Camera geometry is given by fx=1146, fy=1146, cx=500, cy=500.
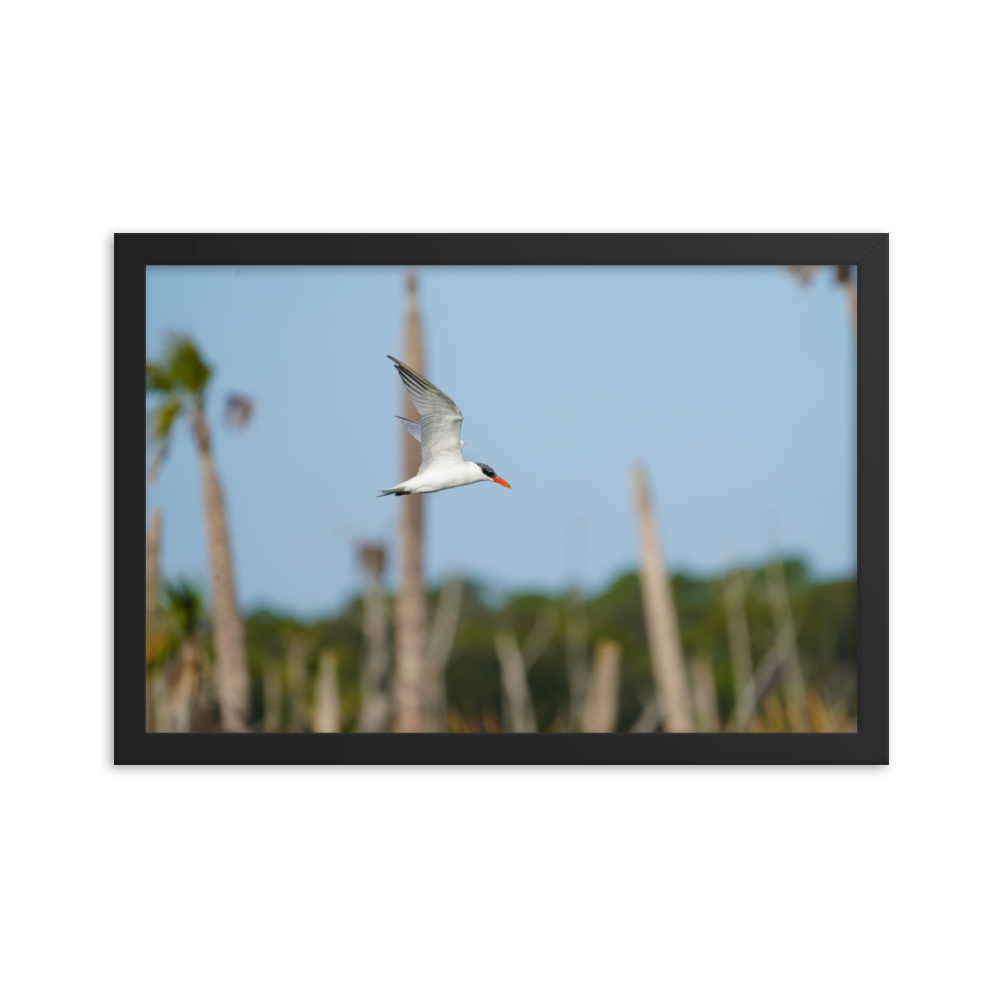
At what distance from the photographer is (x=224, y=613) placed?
8.41 metres

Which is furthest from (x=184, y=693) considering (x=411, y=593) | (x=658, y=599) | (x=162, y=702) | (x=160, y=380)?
(x=658, y=599)

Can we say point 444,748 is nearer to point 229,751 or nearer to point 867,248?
point 229,751

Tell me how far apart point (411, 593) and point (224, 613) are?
1.83m

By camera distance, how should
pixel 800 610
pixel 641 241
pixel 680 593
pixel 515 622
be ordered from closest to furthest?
pixel 641 241
pixel 800 610
pixel 680 593
pixel 515 622

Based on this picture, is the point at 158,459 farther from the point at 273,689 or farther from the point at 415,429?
the point at 273,689

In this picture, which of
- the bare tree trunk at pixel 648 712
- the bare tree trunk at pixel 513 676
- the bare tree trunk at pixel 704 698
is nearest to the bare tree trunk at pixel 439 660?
the bare tree trunk at pixel 513 676

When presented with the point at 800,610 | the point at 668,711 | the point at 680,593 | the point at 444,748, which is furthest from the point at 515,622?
the point at 444,748

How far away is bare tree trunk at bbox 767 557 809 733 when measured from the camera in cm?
775

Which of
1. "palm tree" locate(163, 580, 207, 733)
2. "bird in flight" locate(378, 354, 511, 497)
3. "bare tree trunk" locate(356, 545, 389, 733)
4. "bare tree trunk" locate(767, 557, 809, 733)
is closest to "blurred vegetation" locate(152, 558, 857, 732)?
"bare tree trunk" locate(767, 557, 809, 733)

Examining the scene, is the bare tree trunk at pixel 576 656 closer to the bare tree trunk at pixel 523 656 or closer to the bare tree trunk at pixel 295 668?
the bare tree trunk at pixel 523 656

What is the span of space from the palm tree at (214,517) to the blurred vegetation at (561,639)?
1155 cm

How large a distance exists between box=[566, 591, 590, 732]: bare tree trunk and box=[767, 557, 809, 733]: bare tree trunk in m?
4.11

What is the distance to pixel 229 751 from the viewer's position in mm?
4477

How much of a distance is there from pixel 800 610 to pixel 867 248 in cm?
2169
